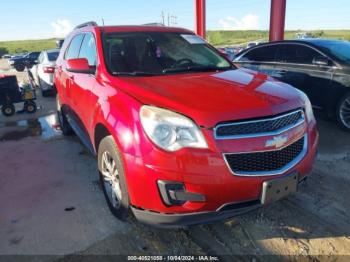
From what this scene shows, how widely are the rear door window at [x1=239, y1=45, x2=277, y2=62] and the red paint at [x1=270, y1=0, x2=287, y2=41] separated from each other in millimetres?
5538

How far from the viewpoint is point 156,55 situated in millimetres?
3605

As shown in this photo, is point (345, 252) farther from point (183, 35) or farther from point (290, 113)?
point (183, 35)

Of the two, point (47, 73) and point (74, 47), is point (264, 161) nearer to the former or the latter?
point (74, 47)

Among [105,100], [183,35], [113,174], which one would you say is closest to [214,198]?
[113,174]

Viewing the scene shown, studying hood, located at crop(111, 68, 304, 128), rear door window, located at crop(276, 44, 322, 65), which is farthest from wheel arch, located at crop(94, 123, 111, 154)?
rear door window, located at crop(276, 44, 322, 65)

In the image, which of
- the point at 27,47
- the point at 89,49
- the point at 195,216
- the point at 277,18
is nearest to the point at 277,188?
the point at 195,216

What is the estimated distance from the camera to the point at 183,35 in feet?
13.5

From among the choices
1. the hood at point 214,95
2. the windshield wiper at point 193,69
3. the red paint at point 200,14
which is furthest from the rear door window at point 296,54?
the red paint at point 200,14

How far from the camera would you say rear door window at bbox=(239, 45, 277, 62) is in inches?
266

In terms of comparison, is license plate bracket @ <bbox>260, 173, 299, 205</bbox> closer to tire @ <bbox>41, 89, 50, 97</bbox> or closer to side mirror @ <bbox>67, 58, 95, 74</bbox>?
side mirror @ <bbox>67, 58, 95, 74</bbox>

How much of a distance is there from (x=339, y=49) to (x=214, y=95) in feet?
14.4

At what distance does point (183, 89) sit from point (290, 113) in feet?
2.90

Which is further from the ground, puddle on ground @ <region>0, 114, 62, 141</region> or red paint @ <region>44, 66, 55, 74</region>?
red paint @ <region>44, 66, 55, 74</region>

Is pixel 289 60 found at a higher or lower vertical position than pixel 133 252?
higher
